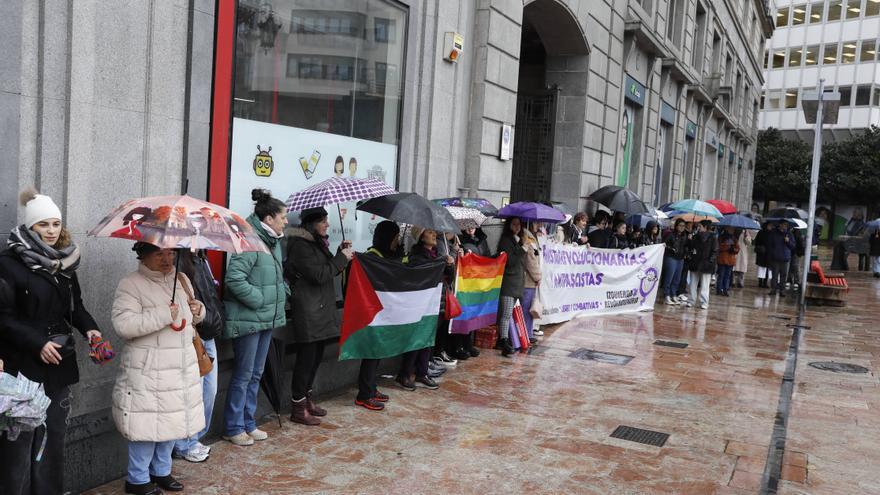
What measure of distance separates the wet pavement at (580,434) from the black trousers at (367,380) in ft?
0.59

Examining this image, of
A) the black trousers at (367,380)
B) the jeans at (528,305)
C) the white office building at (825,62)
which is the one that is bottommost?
the black trousers at (367,380)

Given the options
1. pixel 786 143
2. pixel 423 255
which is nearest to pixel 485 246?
pixel 423 255

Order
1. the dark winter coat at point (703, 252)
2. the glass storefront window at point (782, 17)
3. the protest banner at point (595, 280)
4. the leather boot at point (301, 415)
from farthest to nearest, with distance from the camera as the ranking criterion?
the glass storefront window at point (782, 17) → the dark winter coat at point (703, 252) → the protest banner at point (595, 280) → the leather boot at point (301, 415)

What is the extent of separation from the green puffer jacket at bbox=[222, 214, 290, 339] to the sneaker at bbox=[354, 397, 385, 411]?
60.6 inches

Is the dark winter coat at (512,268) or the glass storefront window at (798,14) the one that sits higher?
the glass storefront window at (798,14)

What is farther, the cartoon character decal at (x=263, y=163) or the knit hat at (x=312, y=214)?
the cartoon character decal at (x=263, y=163)

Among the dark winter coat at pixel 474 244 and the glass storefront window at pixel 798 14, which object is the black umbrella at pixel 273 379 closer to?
the dark winter coat at pixel 474 244

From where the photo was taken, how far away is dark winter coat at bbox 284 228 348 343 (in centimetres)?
635

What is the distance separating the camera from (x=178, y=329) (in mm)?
4664

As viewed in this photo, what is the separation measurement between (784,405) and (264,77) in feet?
20.1

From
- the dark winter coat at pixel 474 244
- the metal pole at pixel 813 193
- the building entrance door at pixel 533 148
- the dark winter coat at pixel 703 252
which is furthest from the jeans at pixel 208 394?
the metal pole at pixel 813 193

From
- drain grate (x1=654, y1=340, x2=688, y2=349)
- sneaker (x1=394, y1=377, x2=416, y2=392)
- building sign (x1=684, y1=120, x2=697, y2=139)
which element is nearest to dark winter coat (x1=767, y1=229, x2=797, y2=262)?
building sign (x1=684, y1=120, x2=697, y2=139)

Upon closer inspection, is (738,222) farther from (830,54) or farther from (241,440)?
(830,54)

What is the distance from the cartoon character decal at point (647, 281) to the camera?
14.4m
